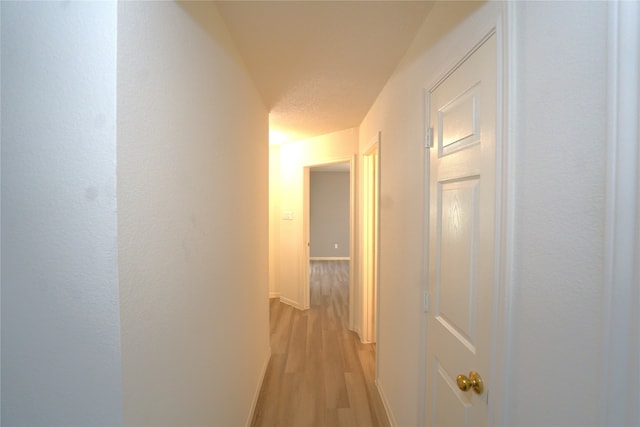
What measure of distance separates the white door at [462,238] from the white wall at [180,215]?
3.23 feet

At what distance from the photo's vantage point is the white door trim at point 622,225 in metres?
0.49

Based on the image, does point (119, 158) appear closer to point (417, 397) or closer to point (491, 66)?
point (491, 66)

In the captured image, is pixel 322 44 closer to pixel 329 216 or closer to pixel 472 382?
pixel 472 382

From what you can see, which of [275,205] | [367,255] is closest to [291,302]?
[275,205]

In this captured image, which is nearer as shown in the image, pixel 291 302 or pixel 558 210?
pixel 558 210

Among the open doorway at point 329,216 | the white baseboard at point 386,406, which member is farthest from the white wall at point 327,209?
the white baseboard at point 386,406

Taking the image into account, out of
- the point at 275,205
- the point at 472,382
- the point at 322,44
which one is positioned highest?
the point at 322,44

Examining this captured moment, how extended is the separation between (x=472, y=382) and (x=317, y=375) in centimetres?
200

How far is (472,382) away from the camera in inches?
38.4

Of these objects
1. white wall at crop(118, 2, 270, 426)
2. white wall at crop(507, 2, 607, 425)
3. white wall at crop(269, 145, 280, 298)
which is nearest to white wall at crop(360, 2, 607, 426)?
white wall at crop(507, 2, 607, 425)

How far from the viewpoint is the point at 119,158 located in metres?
0.69

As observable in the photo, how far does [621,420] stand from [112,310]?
1043mm

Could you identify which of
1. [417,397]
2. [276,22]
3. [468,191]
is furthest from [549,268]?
[276,22]

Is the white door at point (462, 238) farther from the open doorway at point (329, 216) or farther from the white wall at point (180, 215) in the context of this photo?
the open doorway at point (329, 216)
